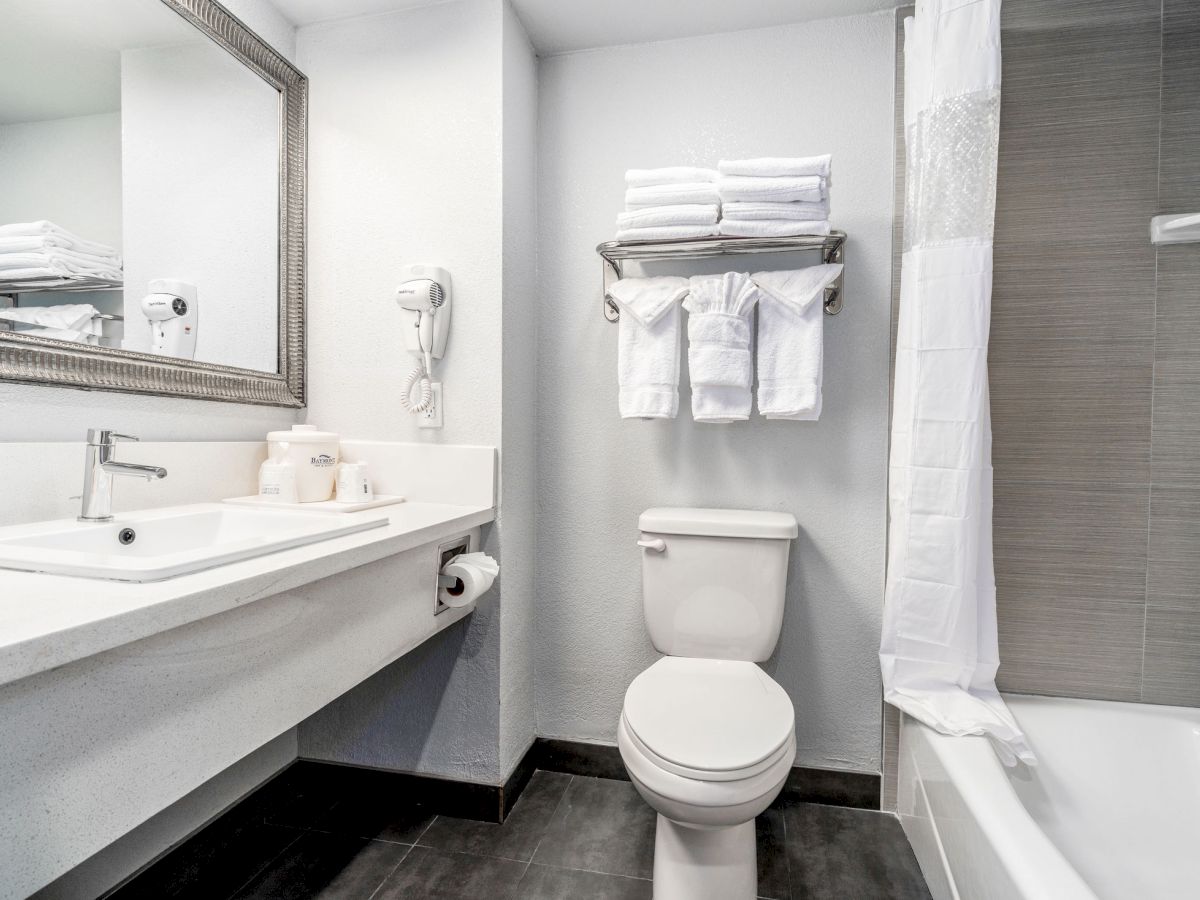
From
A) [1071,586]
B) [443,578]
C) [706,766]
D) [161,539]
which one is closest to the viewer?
[706,766]

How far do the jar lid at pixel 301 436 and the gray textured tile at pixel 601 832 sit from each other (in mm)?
1125

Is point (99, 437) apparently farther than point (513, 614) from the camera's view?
No

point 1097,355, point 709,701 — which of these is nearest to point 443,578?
point 709,701

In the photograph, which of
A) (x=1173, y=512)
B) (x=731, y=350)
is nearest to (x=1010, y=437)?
(x=1173, y=512)

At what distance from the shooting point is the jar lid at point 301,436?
151 centimetres

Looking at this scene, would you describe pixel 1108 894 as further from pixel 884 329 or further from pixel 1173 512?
pixel 884 329

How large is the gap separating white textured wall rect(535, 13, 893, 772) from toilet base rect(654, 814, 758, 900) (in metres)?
0.57

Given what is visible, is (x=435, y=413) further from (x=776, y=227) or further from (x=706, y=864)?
(x=706, y=864)

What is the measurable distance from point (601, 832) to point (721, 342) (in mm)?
1262

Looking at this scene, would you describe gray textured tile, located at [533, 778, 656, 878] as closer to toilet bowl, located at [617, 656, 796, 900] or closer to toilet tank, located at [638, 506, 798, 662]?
toilet bowl, located at [617, 656, 796, 900]

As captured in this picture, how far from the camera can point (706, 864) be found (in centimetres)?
119

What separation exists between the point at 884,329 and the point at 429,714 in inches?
62.2

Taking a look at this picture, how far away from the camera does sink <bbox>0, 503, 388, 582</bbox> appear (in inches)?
31.7

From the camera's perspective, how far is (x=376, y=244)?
1.68m
